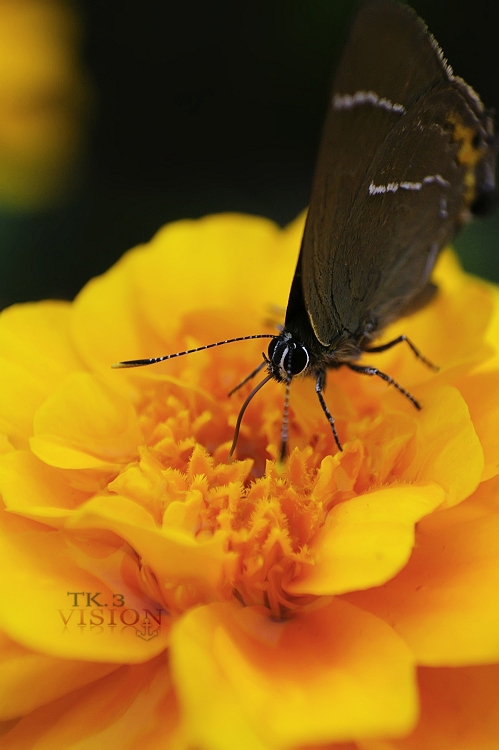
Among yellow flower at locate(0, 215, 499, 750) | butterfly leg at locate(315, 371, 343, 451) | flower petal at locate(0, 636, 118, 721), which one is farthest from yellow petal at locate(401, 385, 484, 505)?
flower petal at locate(0, 636, 118, 721)

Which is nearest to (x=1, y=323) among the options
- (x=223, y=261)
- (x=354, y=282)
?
(x=223, y=261)

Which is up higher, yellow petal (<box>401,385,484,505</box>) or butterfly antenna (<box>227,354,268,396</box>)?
yellow petal (<box>401,385,484,505</box>)

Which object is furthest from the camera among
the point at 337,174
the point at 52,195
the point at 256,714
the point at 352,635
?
the point at 52,195

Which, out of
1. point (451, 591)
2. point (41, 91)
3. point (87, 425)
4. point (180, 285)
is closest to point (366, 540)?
point (451, 591)

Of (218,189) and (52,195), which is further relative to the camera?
(218,189)

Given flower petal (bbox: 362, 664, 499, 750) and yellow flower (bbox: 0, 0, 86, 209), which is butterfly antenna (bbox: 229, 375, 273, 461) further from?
yellow flower (bbox: 0, 0, 86, 209)

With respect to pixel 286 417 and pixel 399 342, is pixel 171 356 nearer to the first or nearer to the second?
pixel 286 417

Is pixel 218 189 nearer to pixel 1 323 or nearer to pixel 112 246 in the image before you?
pixel 112 246
